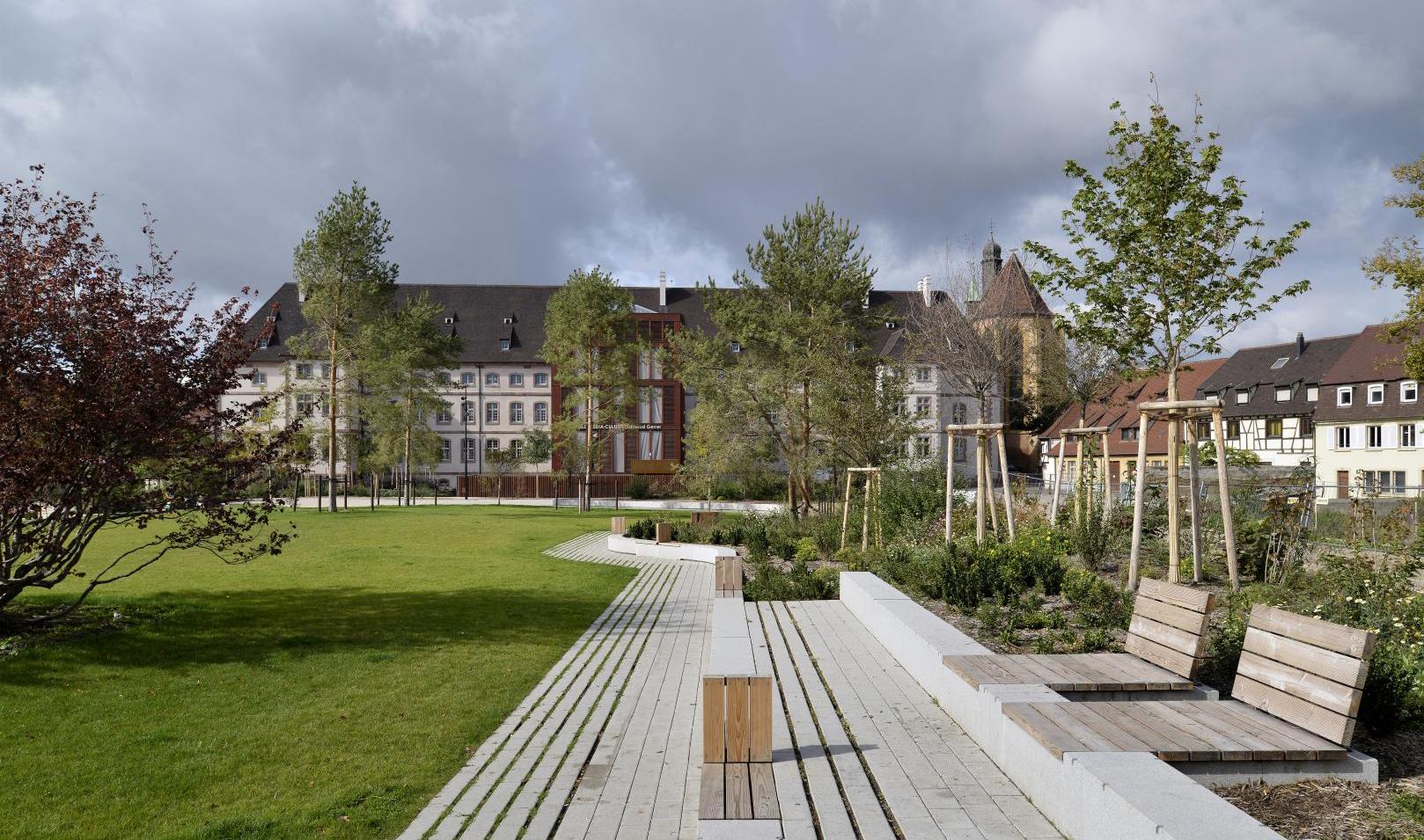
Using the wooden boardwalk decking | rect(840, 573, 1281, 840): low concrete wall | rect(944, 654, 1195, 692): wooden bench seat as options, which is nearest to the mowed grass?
the wooden boardwalk decking

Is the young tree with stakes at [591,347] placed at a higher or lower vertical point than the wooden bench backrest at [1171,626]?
higher

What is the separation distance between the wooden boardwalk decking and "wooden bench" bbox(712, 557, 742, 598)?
101 inches

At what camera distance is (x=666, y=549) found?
20.9 metres

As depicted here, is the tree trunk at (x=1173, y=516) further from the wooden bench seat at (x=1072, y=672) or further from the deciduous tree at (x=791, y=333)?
the deciduous tree at (x=791, y=333)

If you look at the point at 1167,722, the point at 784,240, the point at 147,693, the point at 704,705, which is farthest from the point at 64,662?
the point at 784,240

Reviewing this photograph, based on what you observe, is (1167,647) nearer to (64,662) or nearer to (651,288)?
(64,662)

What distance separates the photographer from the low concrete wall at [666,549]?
1978 centimetres

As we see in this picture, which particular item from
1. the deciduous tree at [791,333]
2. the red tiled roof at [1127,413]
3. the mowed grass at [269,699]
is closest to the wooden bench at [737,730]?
the mowed grass at [269,699]

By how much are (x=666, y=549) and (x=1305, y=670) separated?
16.7 metres

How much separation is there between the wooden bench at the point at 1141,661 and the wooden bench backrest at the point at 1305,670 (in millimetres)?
419

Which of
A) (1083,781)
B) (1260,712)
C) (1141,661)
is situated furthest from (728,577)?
(1083,781)

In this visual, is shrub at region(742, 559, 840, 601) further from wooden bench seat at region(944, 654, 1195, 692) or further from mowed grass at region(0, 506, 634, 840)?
wooden bench seat at region(944, 654, 1195, 692)

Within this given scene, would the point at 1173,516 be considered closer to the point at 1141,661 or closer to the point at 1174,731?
the point at 1141,661

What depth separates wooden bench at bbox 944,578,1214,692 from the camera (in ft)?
18.8
